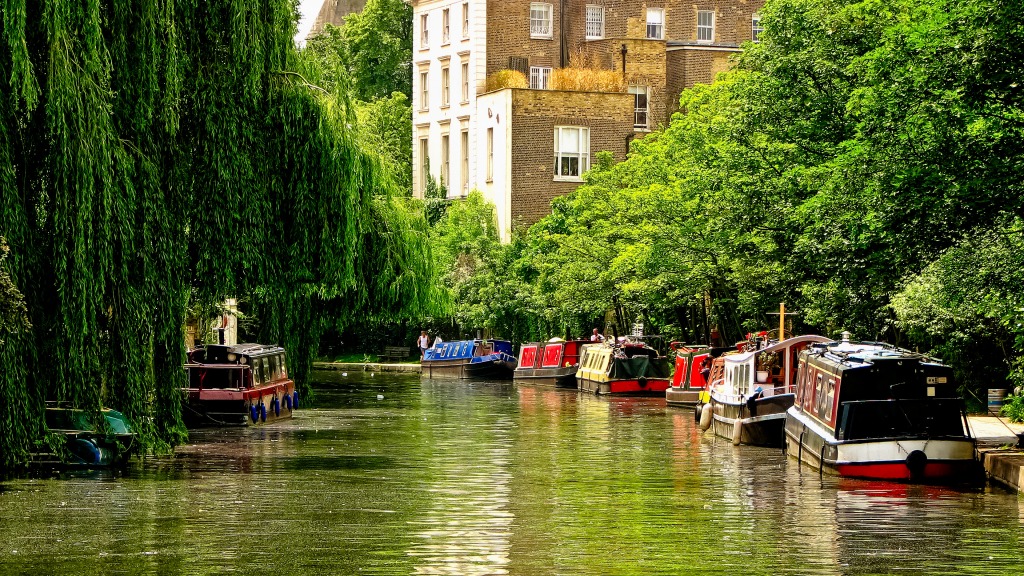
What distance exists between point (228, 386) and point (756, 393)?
514 inches

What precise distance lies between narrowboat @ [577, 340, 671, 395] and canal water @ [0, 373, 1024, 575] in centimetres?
2614

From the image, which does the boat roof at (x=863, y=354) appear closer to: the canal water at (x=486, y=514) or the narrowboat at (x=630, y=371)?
the canal water at (x=486, y=514)

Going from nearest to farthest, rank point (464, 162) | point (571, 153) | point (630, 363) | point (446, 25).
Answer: point (630, 363)
point (571, 153)
point (464, 162)
point (446, 25)

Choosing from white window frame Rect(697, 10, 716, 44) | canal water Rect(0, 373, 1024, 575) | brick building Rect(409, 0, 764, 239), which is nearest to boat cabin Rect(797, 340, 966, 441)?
canal water Rect(0, 373, 1024, 575)

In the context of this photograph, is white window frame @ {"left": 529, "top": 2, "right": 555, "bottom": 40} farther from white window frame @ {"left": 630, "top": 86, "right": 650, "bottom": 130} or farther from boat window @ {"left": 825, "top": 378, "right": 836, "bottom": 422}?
boat window @ {"left": 825, "top": 378, "right": 836, "bottom": 422}

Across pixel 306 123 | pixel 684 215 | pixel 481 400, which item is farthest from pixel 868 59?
pixel 481 400

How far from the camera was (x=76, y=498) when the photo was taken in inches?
1005

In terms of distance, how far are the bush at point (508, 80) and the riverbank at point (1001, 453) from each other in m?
57.8

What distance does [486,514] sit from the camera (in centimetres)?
2523

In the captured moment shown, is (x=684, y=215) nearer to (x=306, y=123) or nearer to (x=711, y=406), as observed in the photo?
(x=711, y=406)

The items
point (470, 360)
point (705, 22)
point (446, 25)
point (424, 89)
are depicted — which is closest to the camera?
point (470, 360)

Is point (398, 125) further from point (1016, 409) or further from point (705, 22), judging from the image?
point (1016, 409)

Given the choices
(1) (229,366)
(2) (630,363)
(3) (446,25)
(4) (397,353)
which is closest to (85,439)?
(1) (229,366)

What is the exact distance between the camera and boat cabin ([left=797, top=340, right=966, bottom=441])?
31.0 m
